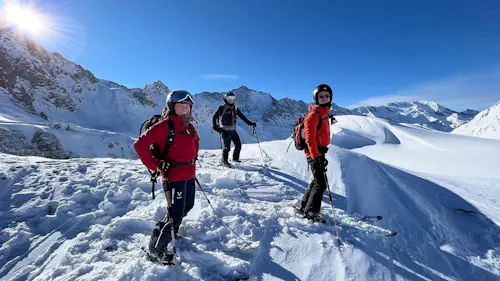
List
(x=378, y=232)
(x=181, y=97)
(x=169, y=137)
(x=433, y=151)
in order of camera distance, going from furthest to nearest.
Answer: (x=433, y=151) < (x=378, y=232) < (x=181, y=97) < (x=169, y=137)

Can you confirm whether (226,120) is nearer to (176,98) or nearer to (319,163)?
(319,163)

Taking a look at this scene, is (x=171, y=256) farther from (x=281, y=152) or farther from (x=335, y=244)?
(x=281, y=152)

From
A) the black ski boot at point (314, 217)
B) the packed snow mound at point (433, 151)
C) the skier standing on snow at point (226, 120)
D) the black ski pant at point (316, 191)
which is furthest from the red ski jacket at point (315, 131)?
the packed snow mound at point (433, 151)

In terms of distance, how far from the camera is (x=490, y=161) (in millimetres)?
14969

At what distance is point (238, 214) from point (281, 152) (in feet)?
19.3

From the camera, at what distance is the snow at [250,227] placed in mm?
3500

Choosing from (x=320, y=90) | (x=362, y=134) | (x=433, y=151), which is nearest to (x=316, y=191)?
(x=320, y=90)

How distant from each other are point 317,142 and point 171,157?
2803mm

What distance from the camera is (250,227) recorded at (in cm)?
456

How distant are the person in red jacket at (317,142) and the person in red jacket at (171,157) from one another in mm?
2234

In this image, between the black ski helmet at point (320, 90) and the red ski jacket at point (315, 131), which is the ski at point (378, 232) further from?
the black ski helmet at point (320, 90)

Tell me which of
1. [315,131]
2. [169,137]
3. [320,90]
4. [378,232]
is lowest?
[378,232]

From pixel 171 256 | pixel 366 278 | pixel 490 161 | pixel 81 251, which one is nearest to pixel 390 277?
pixel 366 278

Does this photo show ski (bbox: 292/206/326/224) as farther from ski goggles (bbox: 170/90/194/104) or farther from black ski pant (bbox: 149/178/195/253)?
ski goggles (bbox: 170/90/194/104)
